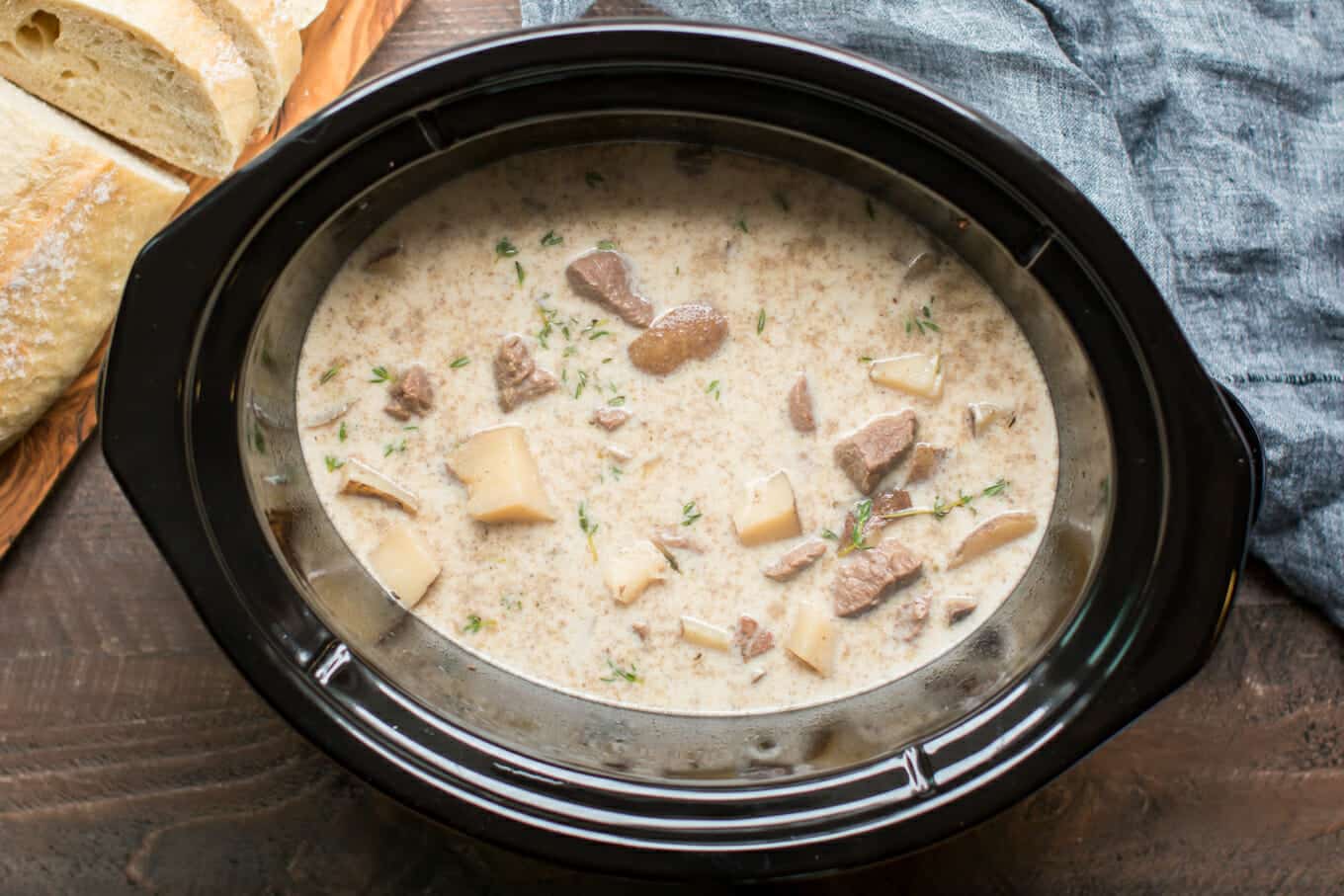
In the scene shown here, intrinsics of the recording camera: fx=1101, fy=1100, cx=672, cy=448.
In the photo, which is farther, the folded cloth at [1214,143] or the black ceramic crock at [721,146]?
the folded cloth at [1214,143]

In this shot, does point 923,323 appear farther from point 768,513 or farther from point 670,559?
point 670,559

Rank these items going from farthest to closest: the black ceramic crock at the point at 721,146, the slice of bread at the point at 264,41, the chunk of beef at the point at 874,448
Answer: the slice of bread at the point at 264,41 < the chunk of beef at the point at 874,448 < the black ceramic crock at the point at 721,146

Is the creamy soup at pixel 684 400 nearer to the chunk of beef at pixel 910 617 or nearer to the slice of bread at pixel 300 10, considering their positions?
the chunk of beef at pixel 910 617

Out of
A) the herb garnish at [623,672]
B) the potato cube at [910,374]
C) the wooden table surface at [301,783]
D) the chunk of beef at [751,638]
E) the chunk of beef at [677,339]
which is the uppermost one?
the chunk of beef at [677,339]

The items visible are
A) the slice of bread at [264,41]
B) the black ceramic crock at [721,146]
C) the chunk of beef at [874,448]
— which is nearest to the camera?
the black ceramic crock at [721,146]

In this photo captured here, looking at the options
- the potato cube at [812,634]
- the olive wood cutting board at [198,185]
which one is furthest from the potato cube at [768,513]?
the olive wood cutting board at [198,185]

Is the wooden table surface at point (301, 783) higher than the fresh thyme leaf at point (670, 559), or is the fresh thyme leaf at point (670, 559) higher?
the fresh thyme leaf at point (670, 559)

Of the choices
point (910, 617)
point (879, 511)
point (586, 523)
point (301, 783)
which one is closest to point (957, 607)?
point (910, 617)
